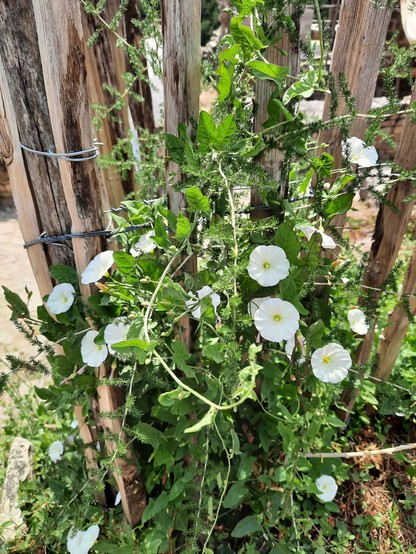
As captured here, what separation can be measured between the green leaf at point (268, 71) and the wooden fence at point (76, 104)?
12 centimetres

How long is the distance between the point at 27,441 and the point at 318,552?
1.27 m

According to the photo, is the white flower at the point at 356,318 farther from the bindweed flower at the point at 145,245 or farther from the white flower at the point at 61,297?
the white flower at the point at 61,297

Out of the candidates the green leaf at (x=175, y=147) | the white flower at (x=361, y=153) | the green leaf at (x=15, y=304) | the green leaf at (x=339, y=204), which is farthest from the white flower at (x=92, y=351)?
the white flower at (x=361, y=153)

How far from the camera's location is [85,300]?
1.23 m

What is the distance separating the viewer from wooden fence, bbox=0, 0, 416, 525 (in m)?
0.97

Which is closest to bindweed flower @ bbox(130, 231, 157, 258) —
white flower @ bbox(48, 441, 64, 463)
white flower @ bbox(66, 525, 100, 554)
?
white flower @ bbox(66, 525, 100, 554)

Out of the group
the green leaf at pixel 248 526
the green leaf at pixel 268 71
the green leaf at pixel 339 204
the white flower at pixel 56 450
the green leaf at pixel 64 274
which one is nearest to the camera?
the green leaf at pixel 268 71

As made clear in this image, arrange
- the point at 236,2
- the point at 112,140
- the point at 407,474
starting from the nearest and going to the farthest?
the point at 236,2 → the point at 407,474 → the point at 112,140

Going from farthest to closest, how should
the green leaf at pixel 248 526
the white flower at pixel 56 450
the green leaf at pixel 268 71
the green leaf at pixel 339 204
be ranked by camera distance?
the white flower at pixel 56 450 → the green leaf at pixel 248 526 → the green leaf at pixel 339 204 → the green leaf at pixel 268 71

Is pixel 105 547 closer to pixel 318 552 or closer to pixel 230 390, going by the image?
pixel 318 552

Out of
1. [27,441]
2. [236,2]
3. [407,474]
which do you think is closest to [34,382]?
[27,441]

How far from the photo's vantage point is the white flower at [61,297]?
47.2 inches

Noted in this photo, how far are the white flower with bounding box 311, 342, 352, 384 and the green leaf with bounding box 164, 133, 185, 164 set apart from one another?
58 cm

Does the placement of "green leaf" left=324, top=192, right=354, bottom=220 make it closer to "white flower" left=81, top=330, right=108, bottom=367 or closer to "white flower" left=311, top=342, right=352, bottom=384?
"white flower" left=311, top=342, right=352, bottom=384
